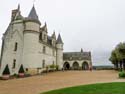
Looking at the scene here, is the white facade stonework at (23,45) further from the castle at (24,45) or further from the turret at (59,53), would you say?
the turret at (59,53)

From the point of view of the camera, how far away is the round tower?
1174 inches

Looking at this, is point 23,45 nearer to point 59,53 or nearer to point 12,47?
point 12,47

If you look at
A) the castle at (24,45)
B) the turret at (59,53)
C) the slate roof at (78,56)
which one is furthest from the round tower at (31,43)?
the slate roof at (78,56)

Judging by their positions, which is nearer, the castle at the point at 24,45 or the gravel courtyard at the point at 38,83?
the gravel courtyard at the point at 38,83

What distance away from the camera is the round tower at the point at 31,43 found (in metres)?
29.8

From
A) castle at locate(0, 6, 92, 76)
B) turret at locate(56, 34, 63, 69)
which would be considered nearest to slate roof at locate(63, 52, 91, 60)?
turret at locate(56, 34, 63, 69)

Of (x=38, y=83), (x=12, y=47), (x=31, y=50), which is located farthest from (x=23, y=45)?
(x=38, y=83)

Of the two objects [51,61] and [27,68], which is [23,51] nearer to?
[27,68]

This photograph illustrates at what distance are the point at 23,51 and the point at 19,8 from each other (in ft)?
37.3

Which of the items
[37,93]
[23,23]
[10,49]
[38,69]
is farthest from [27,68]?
[37,93]

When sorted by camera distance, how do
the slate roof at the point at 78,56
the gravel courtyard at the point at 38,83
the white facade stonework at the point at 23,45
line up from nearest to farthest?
the gravel courtyard at the point at 38,83 < the white facade stonework at the point at 23,45 < the slate roof at the point at 78,56

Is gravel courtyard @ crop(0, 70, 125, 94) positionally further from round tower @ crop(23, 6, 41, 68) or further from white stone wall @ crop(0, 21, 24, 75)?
white stone wall @ crop(0, 21, 24, 75)

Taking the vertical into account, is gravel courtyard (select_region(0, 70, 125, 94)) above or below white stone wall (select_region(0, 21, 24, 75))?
below

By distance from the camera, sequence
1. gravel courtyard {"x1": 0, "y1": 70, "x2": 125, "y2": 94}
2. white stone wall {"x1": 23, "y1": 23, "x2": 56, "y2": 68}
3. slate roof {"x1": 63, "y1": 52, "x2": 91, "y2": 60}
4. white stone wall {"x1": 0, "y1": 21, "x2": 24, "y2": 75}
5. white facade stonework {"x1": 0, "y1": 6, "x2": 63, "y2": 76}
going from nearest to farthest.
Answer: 1. gravel courtyard {"x1": 0, "y1": 70, "x2": 125, "y2": 94}
2. white stone wall {"x1": 23, "y1": 23, "x2": 56, "y2": 68}
3. white facade stonework {"x1": 0, "y1": 6, "x2": 63, "y2": 76}
4. white stone wall {"x1": 0, "y1": 21, "x2": 24, "y2": 75}
5. slate roof {"x1": 63, "y1": 52, "x2": 91, "y2": 60}
